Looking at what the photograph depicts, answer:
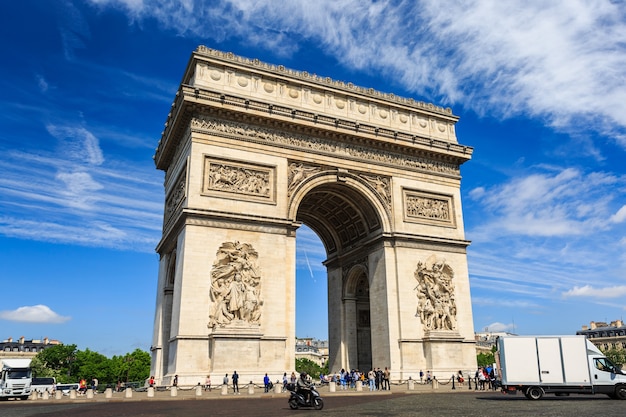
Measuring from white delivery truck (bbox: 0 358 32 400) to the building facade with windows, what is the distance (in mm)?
86506

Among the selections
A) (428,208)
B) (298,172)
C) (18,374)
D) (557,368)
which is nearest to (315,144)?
(298,172)

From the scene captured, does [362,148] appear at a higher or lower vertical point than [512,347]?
higher

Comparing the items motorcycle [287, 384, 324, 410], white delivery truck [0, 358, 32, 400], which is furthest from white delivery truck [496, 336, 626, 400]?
white delivery truck [0, 358, 32, 400]

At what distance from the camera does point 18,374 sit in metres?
25.4

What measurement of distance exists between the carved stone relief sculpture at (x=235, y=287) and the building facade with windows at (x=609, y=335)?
81539 millimetres

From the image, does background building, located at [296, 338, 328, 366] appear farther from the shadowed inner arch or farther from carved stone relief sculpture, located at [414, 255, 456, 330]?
carved stone relief sculpture, located at [414, 255, 456, 330]

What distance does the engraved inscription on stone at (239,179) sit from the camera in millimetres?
24531

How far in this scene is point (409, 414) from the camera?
1172cm

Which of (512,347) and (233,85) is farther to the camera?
(233,85)

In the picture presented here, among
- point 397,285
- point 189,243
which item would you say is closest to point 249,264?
point 189,243

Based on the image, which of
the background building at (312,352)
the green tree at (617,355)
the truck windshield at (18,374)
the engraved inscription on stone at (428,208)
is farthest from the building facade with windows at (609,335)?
the truck windshield at (18,374)

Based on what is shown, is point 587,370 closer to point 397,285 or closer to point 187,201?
point 397,285

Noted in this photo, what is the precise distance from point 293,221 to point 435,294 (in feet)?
28.4

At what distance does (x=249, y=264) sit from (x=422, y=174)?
1187 cm
